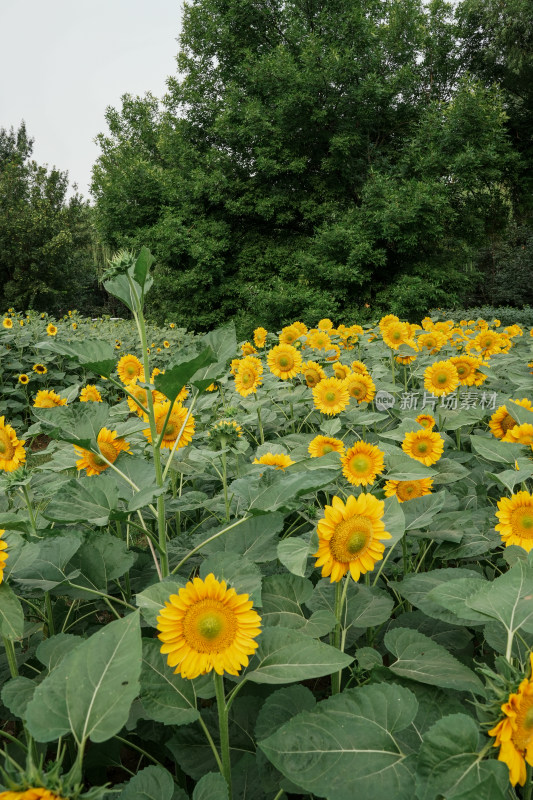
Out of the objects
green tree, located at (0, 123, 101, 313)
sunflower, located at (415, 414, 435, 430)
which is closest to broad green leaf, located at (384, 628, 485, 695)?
sunflower, located at (415, 414, 435, 430)

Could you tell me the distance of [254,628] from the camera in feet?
2.37

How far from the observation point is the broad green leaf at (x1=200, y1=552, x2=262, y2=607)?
2.71 feet

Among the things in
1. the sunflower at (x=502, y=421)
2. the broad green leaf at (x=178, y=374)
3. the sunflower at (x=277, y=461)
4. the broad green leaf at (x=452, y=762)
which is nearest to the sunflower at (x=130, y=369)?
the sunflower at (x=277, y=461)

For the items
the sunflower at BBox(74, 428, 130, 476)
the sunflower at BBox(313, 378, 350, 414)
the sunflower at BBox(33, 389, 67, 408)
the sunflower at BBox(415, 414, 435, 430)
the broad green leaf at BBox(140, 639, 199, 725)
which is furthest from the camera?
the sunflower at BBox(313, 378, 350, 414)

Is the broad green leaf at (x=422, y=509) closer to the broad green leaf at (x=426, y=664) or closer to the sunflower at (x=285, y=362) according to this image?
the broad green leaf at (x=426, y=664)

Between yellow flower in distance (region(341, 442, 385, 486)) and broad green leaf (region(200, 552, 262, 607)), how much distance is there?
2.05ft

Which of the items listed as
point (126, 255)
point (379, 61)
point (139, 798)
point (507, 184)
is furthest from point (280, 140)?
point (139, 798)

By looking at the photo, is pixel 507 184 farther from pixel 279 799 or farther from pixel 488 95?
pixel 279 799

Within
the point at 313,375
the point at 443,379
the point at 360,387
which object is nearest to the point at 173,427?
the point at 360,387

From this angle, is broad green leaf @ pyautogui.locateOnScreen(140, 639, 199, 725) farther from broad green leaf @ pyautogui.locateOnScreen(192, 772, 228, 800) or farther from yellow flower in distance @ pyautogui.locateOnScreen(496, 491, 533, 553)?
yellow flower in distance @ pyautogui.locateOnScreen(496, 491, 533, 553)

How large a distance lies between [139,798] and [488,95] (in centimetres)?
1401

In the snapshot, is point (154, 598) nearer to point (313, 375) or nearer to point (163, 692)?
point (163, 692)

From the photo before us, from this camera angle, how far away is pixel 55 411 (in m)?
1.21

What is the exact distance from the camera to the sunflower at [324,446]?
1.58 m
